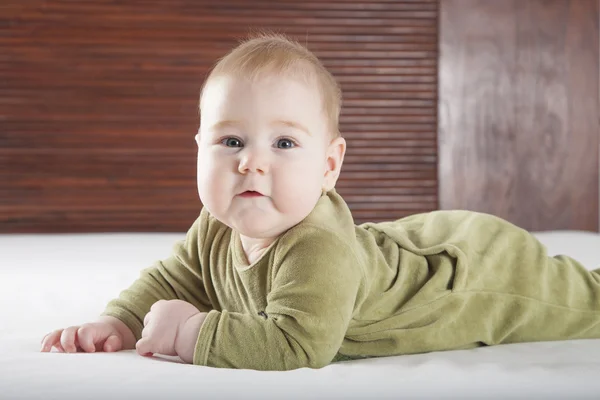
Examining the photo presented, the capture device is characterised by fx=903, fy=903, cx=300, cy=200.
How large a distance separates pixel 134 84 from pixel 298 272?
169 cm

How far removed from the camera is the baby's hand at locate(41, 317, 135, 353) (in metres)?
0.98

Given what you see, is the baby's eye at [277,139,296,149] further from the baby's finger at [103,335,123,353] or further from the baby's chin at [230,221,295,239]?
the baby's finger at [103,335,123,353]

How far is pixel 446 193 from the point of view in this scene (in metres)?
2.60

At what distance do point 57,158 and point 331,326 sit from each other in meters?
1.76

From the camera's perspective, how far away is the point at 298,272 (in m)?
0.92

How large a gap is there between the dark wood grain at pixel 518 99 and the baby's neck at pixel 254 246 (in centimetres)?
164

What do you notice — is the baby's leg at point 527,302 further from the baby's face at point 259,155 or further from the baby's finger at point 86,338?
the baby's finger at point 86,338

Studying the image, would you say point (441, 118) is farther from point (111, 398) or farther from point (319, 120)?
point (111, 398)

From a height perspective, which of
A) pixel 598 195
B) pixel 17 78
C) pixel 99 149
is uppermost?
pixel 17 78

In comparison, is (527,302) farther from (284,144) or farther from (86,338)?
(86,338)

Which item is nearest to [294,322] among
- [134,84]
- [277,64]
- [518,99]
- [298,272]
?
[298,272]

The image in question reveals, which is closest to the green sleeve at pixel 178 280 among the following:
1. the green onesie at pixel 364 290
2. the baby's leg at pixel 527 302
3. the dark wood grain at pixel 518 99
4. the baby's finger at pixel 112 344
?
the green onesie at pixel 364 290

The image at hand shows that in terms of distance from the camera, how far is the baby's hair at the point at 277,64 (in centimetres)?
95

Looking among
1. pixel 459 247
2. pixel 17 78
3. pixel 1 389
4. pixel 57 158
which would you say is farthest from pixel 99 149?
pixel 1 389
